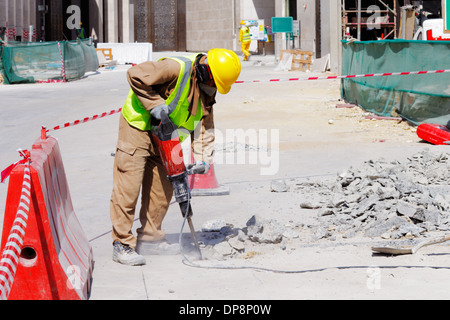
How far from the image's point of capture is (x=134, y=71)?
520cm

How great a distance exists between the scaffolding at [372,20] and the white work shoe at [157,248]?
26.0m

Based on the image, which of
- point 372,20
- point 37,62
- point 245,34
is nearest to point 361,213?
point 37,62

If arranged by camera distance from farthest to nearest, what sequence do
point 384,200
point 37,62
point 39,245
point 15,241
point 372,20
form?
point 372,20, point 37,62, point 384,200, point 39,245, point 15,241

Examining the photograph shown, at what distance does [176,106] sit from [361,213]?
2.23 metres

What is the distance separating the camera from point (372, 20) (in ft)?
112

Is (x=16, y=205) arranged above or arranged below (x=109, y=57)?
below

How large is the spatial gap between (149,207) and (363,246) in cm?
177

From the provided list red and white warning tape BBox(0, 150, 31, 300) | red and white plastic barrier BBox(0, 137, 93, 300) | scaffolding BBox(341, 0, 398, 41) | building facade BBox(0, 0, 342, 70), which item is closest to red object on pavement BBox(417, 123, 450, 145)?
red and white plastic barrier BBox(0, 137, 93, 300)

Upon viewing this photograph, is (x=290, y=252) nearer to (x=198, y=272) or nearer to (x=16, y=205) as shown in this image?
(x=198, y=272)

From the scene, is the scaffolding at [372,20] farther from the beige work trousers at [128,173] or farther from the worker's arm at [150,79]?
the worker's arm at [150,79]

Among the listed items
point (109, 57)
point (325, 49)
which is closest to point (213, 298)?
point (325, 49)

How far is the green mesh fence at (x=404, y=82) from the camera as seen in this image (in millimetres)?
12594

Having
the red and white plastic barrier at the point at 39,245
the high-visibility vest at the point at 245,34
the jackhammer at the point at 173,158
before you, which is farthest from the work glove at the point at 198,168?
the high-visibility vest at the point at 245,34

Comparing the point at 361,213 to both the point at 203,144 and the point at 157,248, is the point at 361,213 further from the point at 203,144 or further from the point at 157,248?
the point at 157,248
